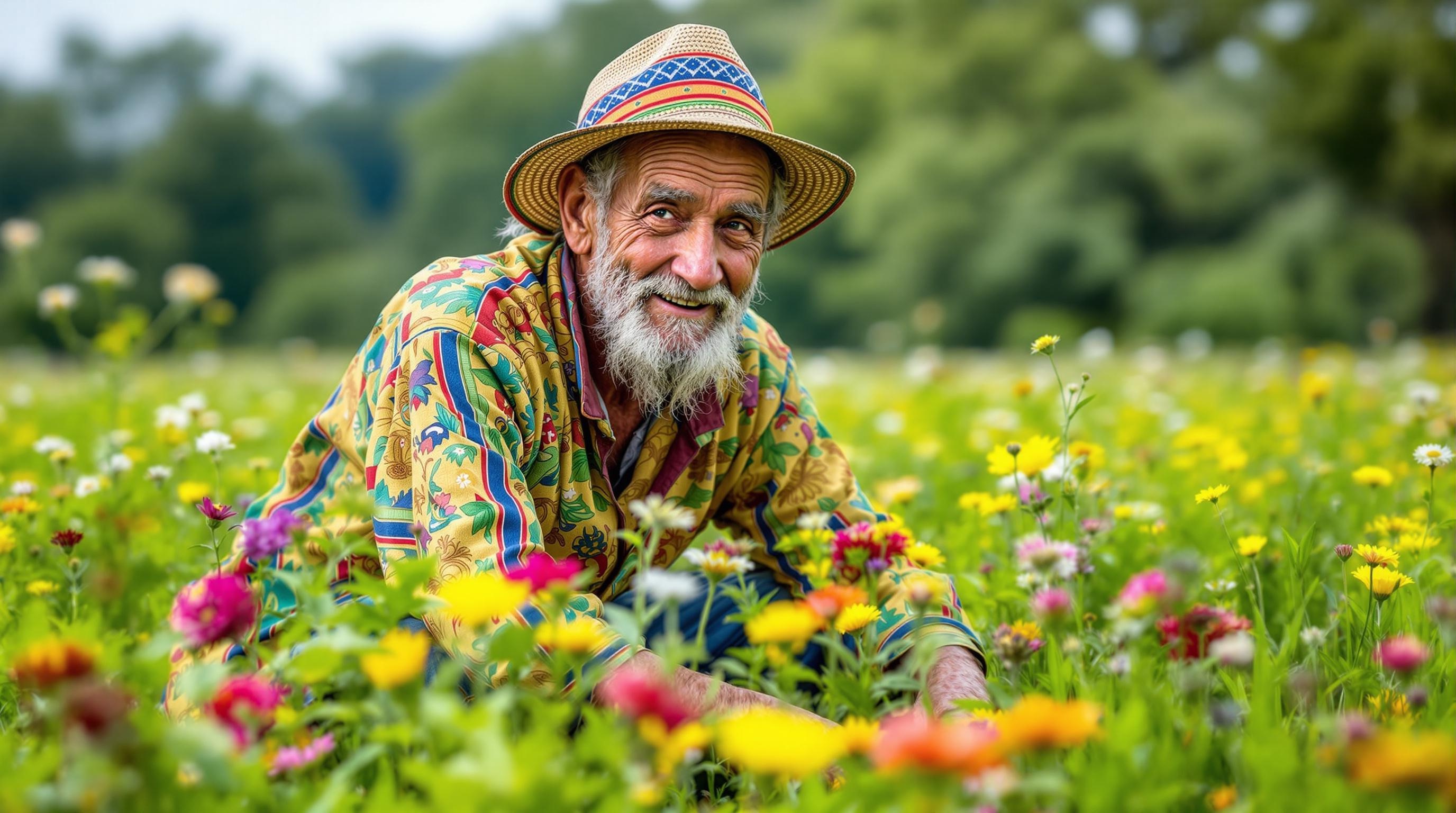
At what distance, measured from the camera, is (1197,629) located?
1533mm

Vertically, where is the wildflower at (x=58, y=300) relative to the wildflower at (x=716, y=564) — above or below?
above

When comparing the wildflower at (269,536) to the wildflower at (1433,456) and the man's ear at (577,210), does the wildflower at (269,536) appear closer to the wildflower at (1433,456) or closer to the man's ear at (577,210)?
the man's ear at (577,210)

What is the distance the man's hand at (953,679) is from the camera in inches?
73.4

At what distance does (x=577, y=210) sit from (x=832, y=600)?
133cm

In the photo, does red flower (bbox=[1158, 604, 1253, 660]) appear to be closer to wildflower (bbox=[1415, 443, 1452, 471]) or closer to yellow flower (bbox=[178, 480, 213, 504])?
wildflower (bbox=[1415, 443, 1452, 471])

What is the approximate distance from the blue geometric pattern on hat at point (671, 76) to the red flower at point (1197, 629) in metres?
1.30

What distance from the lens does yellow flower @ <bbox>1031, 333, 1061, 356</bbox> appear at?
1897 mm

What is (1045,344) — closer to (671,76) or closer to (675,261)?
(675,261)

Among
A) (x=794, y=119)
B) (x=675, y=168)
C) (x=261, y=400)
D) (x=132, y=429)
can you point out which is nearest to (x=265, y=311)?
(x=794, y=119)

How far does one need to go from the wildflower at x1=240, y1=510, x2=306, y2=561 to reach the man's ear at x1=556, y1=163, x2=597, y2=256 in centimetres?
109

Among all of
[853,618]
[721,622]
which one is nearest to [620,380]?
[721,622]

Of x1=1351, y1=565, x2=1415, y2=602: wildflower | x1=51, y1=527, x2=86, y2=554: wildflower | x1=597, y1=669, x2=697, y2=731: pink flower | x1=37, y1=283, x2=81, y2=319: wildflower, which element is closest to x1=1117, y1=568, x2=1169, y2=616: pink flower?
x1=597, y1=669, x2=697, y2=731: pink flower

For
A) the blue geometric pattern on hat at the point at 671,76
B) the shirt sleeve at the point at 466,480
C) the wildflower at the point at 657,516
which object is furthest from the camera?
the blue geometric pattern on hat at the point at 671,76

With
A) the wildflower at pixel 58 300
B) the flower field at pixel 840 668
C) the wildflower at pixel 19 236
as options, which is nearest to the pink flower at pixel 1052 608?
the flower field at pixel 840 668
